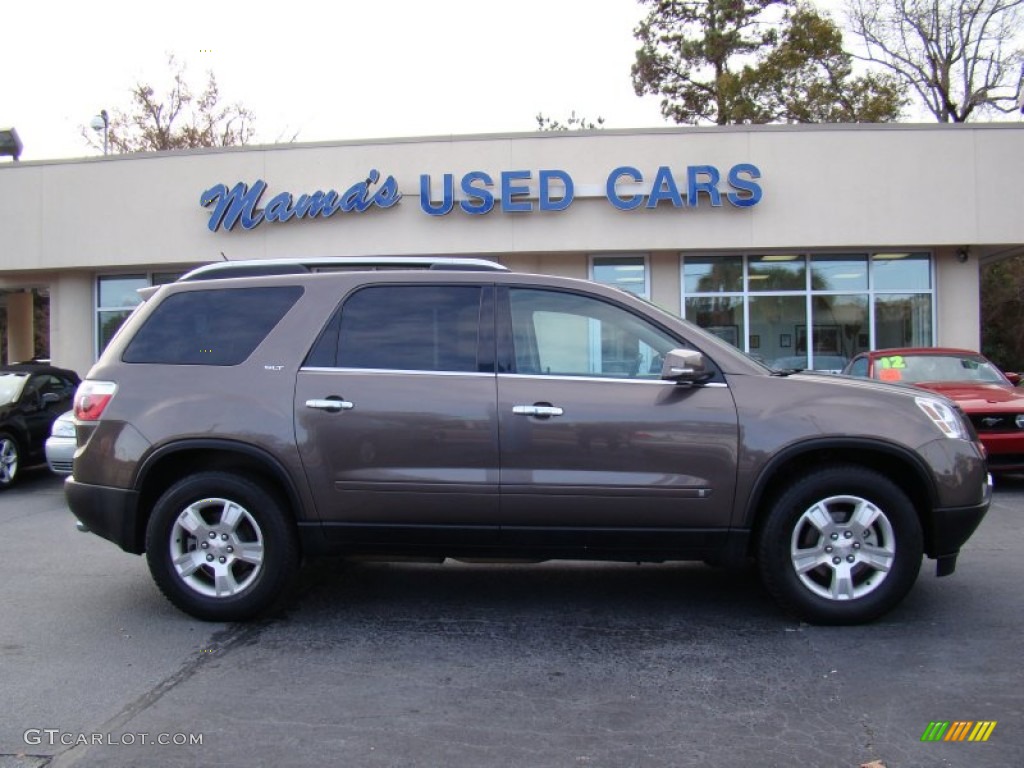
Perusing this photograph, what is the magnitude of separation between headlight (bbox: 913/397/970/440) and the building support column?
2163cm

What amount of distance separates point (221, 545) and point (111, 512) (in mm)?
655

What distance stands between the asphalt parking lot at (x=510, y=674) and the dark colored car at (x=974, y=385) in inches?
128

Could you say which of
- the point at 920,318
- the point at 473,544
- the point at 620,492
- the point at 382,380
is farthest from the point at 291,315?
the point at 920,318

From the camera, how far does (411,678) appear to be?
13.2ft

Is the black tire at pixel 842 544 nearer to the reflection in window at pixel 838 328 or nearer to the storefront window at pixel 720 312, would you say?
the storefront window at pixel 720 312

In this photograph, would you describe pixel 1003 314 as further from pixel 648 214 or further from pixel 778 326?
pixel 648 214

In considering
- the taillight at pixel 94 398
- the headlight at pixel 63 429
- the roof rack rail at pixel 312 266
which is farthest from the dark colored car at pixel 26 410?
the roof rack rail at pixel 312 266

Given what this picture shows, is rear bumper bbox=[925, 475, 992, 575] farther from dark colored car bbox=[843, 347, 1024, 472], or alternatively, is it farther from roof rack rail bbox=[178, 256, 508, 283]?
dark colored car bbox=[843, 347, 1024, 472]

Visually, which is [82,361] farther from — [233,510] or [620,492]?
[620,492]

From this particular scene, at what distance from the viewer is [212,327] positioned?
4.93 meters

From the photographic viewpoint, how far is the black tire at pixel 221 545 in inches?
184

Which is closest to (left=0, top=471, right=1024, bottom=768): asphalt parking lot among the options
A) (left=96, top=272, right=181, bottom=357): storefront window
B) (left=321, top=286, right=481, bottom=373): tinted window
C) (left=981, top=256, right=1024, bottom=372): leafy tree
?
(left=321, top=286, right=481, bottom=373): tinted window

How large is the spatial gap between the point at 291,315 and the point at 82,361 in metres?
14.2

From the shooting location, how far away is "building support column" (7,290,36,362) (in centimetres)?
2103
